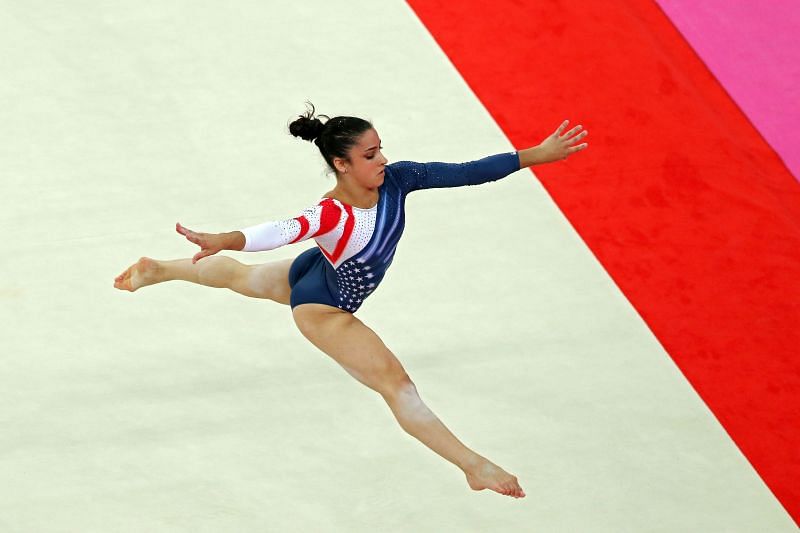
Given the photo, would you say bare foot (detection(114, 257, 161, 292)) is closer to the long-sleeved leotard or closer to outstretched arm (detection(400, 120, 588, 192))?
the long-sleeved leotard

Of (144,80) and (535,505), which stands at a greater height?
(144,80)

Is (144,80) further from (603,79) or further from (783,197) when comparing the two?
(783,197)

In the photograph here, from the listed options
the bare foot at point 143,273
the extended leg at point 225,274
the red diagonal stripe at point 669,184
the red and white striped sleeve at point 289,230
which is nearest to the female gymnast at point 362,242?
the red and white striped sleeve at point 289,230

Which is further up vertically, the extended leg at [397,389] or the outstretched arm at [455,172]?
the outstretched arm at [455,172]

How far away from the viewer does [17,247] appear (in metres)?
5.67

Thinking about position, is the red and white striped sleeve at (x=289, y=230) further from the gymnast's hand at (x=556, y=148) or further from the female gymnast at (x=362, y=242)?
the gymnast's hand at (x=556, y=148)

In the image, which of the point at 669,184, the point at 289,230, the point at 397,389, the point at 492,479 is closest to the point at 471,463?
the point at 492,479

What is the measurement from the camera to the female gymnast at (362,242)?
4.23 metres

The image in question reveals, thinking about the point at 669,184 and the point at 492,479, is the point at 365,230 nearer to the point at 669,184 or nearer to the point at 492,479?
the point at 492,479

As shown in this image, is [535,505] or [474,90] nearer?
[535,505]

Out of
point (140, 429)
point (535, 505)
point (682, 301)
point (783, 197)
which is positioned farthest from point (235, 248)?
point (783, 197)

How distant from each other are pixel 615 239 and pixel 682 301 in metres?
0.45

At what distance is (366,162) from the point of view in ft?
13.9

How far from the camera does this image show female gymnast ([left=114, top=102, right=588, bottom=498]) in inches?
166
